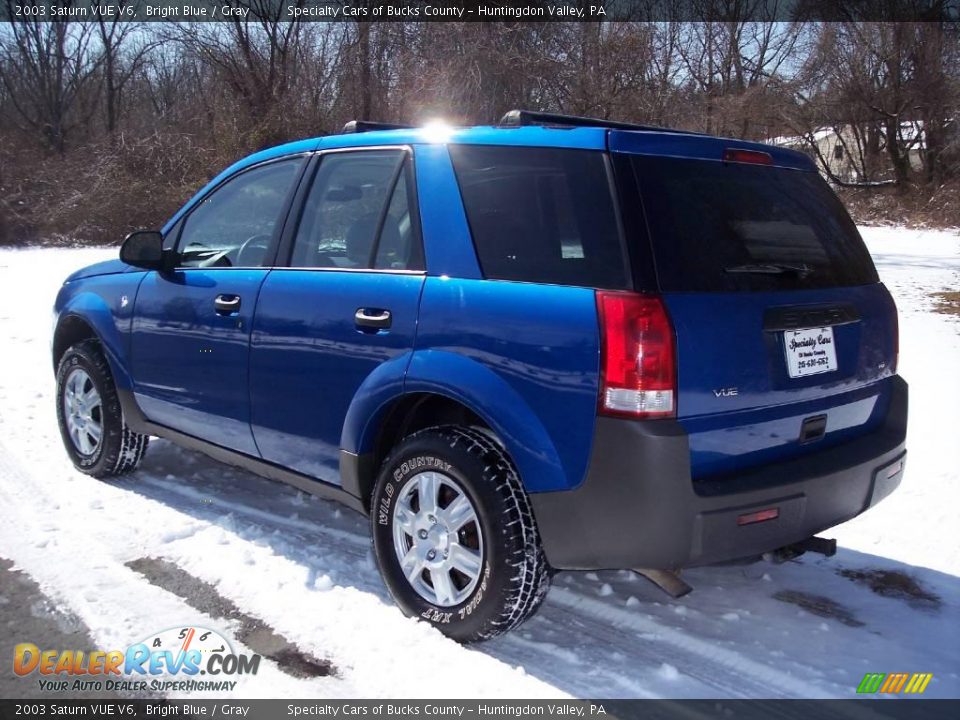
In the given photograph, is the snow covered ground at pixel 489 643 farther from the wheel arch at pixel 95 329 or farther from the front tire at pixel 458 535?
the wheel arch at pixel 95 329

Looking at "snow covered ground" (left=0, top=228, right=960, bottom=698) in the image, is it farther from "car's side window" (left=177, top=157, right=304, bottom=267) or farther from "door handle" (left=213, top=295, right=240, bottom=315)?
"car's side window" (left=177, top=157, right=304, bottom=267)

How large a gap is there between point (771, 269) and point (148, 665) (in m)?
2.53

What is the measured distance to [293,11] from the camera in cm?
2341

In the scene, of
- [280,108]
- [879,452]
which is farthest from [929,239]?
[879,452]

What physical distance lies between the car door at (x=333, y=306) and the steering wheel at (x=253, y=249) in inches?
7.6

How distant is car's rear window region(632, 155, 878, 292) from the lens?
2.69 metres

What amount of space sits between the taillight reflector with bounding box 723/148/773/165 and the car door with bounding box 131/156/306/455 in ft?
6.20

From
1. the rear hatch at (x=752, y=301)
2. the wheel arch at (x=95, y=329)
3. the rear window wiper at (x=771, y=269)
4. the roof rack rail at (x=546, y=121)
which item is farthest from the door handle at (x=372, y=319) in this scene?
the wheel arch at (x=95, y=329)

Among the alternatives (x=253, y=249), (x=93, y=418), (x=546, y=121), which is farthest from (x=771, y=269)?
(x=93, y=418)

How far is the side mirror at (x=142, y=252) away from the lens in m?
4.24

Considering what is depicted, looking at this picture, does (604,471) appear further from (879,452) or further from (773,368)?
(879,452)

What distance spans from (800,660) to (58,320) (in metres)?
4.36

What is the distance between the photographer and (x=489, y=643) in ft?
10.2

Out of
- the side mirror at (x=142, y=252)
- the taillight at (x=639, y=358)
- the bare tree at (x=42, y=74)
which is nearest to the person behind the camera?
the taillight at (x=639, y=358)
